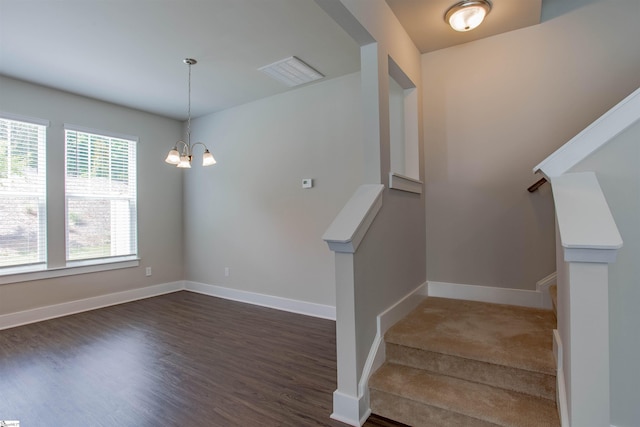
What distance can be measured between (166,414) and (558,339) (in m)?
2.31

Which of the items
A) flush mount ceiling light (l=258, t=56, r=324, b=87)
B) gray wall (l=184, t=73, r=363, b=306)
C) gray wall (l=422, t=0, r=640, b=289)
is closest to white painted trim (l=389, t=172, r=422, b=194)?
gray wall (l=422, t=0, r=640, b=289)

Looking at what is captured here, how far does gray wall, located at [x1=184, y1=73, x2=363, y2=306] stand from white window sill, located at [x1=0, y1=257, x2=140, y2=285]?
0.98 metres

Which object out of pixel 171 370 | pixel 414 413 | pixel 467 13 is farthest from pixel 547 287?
pixel 171 370

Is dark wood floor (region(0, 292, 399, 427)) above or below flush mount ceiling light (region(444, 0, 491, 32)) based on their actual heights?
below

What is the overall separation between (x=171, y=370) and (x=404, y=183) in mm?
2361

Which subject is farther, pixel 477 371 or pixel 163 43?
pixel 163 43

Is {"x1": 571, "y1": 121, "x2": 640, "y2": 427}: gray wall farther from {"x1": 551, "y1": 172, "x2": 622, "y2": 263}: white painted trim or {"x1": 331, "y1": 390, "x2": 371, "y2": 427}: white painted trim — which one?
{"x1": 331, "y1": 390, "x2": 371, "y2": 427}: white painted trim

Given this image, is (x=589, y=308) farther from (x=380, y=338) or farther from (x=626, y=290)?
(x=380, y=338)

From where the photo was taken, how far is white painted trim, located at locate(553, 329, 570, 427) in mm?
Result: 1416

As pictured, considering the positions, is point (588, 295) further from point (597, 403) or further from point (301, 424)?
point (301, 424)

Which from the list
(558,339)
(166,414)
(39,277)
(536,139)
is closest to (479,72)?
(536,139)

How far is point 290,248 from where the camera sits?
3.95 meters

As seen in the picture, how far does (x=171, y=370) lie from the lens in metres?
2.46

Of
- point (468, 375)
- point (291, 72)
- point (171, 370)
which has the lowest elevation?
point (171, 370)
